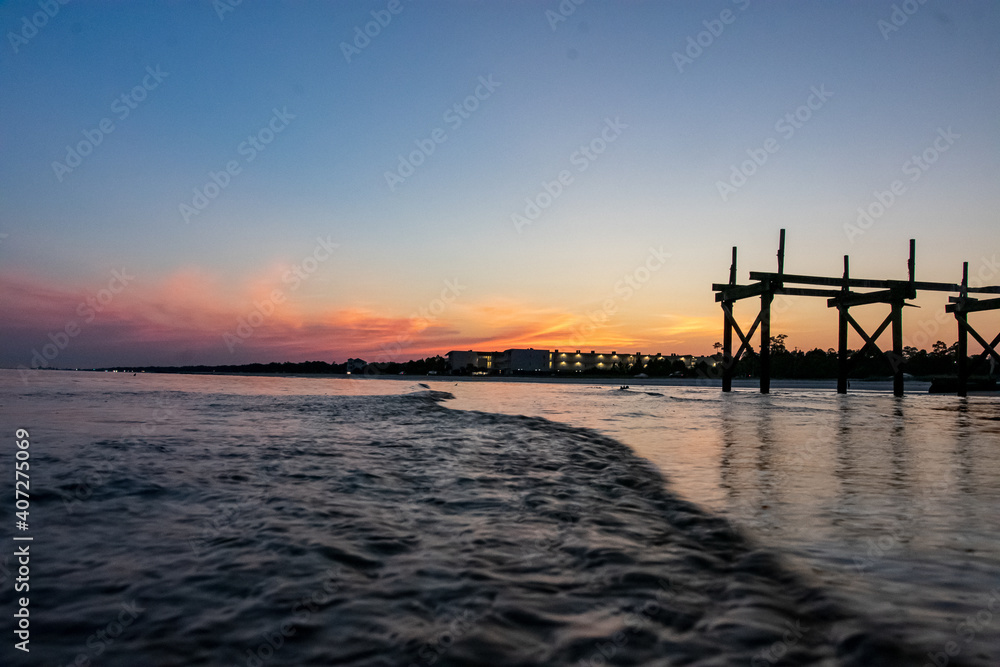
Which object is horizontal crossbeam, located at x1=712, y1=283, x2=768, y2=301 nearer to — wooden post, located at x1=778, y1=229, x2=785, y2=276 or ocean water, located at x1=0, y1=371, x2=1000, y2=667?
wooden post, located at x1=778, y1=229, x2=785, y2=276

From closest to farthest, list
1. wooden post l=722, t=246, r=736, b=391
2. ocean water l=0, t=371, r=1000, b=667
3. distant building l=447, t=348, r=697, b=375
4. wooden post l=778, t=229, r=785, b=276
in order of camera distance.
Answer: ocean water l=0, t=371, r=1000, b=667, wooden post l=778, t=229, r=785, b=276, wooden post l=722, t=246, r=736, b=391, distant building l=447, t=348, r=697, b=375

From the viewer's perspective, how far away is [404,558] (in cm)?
378

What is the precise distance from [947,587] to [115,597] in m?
4.75

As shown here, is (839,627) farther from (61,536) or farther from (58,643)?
(61,536)

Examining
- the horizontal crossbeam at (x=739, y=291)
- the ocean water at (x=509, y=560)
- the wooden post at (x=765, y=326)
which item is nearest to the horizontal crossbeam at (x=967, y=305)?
the wooden post at (x=765, y=326)

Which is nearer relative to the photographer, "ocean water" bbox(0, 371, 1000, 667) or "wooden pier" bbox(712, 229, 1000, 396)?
"ocean water" bbox(0, 371, 1000, 667)

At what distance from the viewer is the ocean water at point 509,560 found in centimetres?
252

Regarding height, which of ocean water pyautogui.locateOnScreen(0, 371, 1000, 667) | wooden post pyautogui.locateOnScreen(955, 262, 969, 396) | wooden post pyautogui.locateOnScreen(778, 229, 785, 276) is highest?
wooden post pyautogui.locateOnScreen(778, 229, 785, 276)

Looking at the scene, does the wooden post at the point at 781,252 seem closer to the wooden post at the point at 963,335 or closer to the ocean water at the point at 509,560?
the wooden post at the point at 963,335

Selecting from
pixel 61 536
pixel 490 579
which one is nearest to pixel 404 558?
pixel 490 579

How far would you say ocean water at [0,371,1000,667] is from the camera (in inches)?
99.2

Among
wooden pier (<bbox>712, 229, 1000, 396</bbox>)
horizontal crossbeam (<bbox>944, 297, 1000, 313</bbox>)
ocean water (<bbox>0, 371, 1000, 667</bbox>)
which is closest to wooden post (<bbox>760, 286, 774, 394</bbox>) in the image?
wooden pier (<bbox>712, 229, 1000, 396</bbox>)

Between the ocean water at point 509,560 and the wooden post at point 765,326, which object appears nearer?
the ocean water at point 509,560

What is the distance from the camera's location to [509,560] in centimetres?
369
